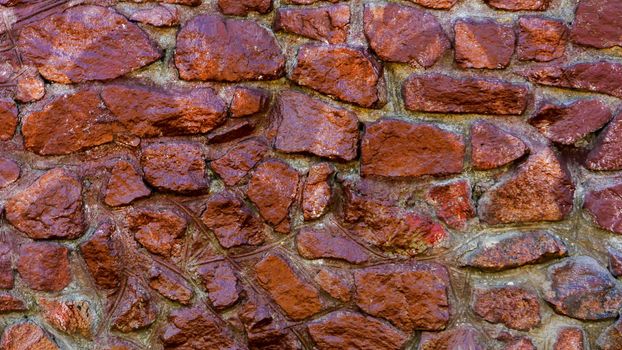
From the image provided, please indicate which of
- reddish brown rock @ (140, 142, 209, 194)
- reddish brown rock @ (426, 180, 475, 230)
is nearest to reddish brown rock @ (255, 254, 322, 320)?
reddish brown rock @ (140, 142, 209, 194)

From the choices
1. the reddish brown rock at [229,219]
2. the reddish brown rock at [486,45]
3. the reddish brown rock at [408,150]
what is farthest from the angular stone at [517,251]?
the reddish brown rock at [229,219]

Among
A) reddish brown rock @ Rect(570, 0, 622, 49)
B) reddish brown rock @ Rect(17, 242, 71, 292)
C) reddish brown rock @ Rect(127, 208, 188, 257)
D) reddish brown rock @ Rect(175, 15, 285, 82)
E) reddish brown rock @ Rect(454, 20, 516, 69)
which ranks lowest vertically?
reddish brown rock @ Rect(17, 242, 71, 292)

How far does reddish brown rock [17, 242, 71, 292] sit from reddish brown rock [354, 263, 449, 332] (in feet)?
2.53

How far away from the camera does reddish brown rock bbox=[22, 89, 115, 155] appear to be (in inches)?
74.1

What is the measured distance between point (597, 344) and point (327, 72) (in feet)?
3.19

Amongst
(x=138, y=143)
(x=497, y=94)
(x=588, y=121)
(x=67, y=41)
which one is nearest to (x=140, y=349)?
(x=138, y=143)

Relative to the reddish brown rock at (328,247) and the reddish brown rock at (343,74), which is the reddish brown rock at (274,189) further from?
the reddish brown rock at (343,74)

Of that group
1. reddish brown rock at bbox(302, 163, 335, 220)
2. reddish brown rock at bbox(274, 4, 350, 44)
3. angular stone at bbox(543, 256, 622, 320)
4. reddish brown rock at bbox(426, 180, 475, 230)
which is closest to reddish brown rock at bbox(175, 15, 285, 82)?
reddish brown rock at bbox(274, 4, 350, 44)

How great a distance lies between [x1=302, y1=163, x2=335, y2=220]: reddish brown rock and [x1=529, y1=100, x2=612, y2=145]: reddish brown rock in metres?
0.57

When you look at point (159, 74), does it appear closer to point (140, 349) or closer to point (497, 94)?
point (140, 349)

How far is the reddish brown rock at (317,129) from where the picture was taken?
1858 mm

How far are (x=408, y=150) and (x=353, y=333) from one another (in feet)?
1.63

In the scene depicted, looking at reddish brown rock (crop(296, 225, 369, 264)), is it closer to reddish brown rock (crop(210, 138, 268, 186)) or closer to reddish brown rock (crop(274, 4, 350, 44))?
reddish brown rock (crop(210, 138, 268, 186))

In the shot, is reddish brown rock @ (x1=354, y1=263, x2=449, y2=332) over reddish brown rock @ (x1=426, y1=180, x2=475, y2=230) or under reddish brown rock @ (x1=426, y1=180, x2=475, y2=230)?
under
